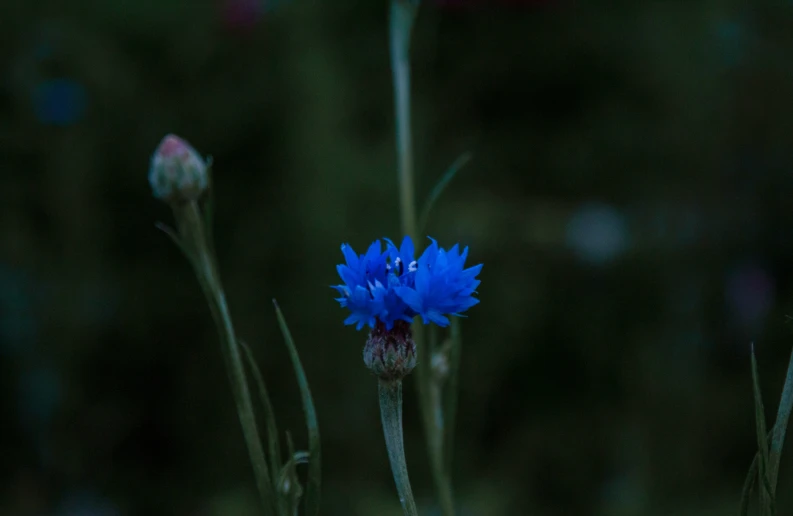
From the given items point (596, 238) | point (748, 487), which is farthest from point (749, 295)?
point (748, 487)

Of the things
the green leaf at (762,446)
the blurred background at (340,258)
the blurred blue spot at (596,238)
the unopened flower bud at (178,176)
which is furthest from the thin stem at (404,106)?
the blurred blue spot at (596,238)

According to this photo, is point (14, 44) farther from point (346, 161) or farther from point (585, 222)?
point (585, 222)

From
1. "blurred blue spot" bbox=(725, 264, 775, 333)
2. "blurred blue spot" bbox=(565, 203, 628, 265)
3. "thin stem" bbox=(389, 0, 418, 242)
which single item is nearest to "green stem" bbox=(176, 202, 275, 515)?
"thin stem" bbox=(389, 0, 418, 242)

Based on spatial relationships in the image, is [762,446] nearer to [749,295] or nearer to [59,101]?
[749,295]

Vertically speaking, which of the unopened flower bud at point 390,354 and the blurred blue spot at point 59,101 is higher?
the blurred blue spot at point 59,101

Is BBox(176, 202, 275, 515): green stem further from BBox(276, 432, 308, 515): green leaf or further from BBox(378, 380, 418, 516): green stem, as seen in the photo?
BBox(378, 380, 418, 516): green stem

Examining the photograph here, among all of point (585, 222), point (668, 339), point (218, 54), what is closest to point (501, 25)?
point (585, 222)

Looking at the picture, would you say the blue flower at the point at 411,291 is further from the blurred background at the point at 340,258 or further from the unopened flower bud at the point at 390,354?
the blurred background at the point at 340,258
